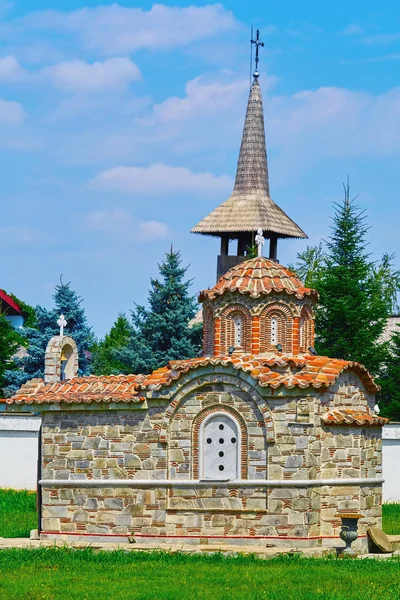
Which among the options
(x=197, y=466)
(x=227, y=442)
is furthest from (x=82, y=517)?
(x=227, y=442)

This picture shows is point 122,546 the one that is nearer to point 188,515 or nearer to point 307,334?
point 188,515

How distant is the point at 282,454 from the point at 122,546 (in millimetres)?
3166

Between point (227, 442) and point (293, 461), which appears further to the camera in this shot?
point (227, 442)

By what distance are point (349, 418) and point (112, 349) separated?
1987cm

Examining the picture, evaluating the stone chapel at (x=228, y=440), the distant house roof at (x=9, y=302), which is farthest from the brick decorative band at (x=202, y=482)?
the distant house roof at (x=9, y=302)

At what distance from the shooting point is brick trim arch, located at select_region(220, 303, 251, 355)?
74.5ft

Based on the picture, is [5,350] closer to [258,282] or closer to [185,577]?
[258,282]

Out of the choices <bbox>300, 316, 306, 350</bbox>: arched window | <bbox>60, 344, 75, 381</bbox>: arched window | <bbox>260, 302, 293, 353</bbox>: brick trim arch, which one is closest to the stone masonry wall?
<bbox>300, 316, 306, 350</bbox>: arched window

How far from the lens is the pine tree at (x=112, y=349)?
4305 cm

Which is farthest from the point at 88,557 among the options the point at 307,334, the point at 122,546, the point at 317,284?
the point at 317,284

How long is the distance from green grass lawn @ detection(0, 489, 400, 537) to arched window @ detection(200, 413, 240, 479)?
15.5 feet

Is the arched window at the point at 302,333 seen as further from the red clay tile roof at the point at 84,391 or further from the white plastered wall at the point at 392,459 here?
the white plastered wall at the point at 392,459

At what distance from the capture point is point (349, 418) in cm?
2158

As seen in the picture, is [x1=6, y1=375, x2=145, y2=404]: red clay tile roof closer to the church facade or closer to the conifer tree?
the church facade
